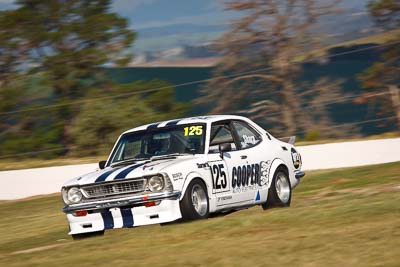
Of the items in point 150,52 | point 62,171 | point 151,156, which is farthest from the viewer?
point 150,52

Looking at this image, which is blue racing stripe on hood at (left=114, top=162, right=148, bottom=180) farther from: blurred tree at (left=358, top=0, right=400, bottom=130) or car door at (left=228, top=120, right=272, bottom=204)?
blurred tree at (left=358, top=0, right=400, bottom=130)

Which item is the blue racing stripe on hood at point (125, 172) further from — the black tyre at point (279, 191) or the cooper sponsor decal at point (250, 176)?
the black tyre at point (279, 191)

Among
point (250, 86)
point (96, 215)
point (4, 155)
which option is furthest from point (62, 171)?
point (96, 215)

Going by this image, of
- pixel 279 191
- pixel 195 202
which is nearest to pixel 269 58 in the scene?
pixel 279 191

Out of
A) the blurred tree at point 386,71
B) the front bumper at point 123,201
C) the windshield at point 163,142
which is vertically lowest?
the blurred tree at point 386,71

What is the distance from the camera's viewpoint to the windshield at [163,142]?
13.8m

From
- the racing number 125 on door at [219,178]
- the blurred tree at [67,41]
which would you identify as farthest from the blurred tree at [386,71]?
the racing number 125 on door at [219,178]

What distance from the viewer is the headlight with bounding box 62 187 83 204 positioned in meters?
13.2

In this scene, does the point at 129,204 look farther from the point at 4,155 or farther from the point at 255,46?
the point at 255,46

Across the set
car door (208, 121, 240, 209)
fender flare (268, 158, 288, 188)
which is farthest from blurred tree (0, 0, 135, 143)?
car door (208, 121, 240, 209)

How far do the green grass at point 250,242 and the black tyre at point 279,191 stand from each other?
45 cm

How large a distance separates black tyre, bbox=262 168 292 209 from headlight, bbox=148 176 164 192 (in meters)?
2.55

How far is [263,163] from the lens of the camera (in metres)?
14.6

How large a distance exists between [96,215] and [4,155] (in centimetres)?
1832
